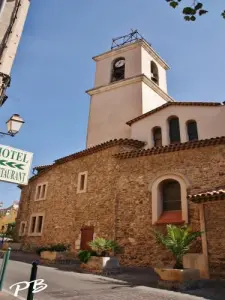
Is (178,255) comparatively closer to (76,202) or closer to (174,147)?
(174,147)

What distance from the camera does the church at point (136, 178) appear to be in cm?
1139

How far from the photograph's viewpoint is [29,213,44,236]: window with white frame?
18.3 m

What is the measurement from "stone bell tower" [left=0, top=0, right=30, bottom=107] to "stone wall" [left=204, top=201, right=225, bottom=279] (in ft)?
30.1

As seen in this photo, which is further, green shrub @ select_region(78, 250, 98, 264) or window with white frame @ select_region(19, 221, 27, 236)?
window with white frame @ select_region(19, 221, 27, 236)

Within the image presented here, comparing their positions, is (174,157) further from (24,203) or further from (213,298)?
(24,203)

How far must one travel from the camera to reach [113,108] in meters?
21.3

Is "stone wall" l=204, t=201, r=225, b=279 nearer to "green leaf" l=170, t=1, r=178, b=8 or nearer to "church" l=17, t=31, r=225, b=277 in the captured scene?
"church" l=17, t=31, r=225, b=277

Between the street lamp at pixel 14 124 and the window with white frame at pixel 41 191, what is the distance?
13.3m

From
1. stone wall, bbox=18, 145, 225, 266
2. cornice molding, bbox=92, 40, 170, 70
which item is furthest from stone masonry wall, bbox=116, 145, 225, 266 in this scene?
cornice molding, bbox=92, 40, 170, 70

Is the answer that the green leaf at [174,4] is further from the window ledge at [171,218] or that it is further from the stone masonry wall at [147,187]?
the window ledge at [171,218]

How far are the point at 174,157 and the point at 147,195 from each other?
2.40 m

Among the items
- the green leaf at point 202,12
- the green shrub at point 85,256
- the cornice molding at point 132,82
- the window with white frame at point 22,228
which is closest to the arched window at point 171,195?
the green shrub at point 85,256

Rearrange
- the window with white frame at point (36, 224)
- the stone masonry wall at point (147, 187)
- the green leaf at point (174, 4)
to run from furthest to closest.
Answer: the window with white frame at point (36, 224)
the stone masonry wall at point (147, 187)
the green leaf at point (174, 4)

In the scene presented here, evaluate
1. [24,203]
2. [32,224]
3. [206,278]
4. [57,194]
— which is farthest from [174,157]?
[24,203]
